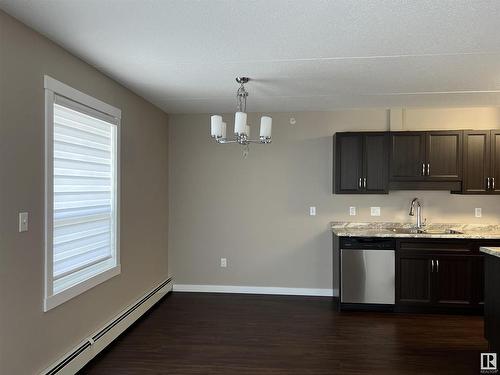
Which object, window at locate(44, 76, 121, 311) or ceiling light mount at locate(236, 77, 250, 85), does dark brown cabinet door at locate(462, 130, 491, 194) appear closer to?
ceiling light mount at locate(236, 77, 250, 85)

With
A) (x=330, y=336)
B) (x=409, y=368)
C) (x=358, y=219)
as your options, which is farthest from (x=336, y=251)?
(x=409, y=368)

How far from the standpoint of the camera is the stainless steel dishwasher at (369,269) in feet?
13.8

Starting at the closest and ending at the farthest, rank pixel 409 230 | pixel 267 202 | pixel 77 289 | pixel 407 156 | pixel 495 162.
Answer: pixel 77 289
pixel 495 162
pixel 407 156
pixel 409 230
pixel 267 202

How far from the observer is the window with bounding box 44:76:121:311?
2.50 metres

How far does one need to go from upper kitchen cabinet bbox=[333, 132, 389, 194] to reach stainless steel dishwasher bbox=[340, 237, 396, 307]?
692 mm

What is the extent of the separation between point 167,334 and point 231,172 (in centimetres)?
227

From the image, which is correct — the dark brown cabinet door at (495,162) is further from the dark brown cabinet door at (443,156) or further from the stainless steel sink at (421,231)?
the stainless steel sink at (421,231)

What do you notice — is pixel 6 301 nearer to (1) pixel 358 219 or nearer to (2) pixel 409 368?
(2) pixel 409 368

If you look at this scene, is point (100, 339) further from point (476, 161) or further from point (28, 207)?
point (476, 161)

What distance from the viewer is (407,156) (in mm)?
4469

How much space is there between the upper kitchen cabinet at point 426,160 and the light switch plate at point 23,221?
3868 mm

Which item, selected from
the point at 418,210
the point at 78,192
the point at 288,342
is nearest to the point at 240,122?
the point at 78,192

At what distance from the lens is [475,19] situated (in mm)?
2162

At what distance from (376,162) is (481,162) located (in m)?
1.22
